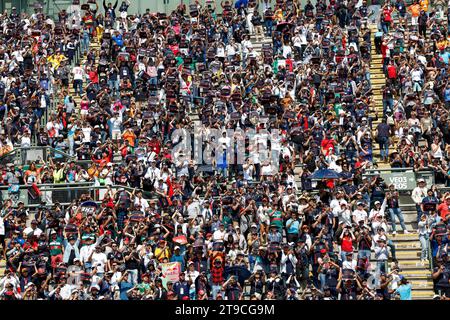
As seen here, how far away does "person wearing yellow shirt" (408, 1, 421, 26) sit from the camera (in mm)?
40906

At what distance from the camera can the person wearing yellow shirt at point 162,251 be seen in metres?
26.9

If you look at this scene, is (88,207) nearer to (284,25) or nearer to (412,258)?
(412,258)

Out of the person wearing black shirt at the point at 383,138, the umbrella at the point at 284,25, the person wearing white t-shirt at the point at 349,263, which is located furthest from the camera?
the umbrella at the point at 284,25

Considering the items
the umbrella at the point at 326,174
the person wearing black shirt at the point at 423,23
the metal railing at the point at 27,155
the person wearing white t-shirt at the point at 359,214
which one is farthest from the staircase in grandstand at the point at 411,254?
the metal railing at the point at 27,155

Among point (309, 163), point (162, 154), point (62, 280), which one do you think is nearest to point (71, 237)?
point (62, 280)

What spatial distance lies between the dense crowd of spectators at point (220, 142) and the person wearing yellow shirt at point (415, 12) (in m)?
0.16

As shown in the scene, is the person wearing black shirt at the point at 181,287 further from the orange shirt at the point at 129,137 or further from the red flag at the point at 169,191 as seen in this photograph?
the orange shirt at the point at 129,137

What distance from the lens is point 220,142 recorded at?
32.2m

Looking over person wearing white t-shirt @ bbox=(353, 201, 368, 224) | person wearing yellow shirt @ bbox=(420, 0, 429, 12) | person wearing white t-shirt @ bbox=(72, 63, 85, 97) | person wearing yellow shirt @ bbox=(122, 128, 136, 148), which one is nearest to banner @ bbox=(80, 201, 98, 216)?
person wearing yellow shirt @ bbox=(122, 128, 136, 148)

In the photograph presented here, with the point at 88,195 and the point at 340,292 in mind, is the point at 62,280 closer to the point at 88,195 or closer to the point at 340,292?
the point at 88,195

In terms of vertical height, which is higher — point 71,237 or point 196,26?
point 196,26

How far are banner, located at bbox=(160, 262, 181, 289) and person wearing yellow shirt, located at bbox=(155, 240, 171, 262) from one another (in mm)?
737

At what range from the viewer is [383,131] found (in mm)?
32812
